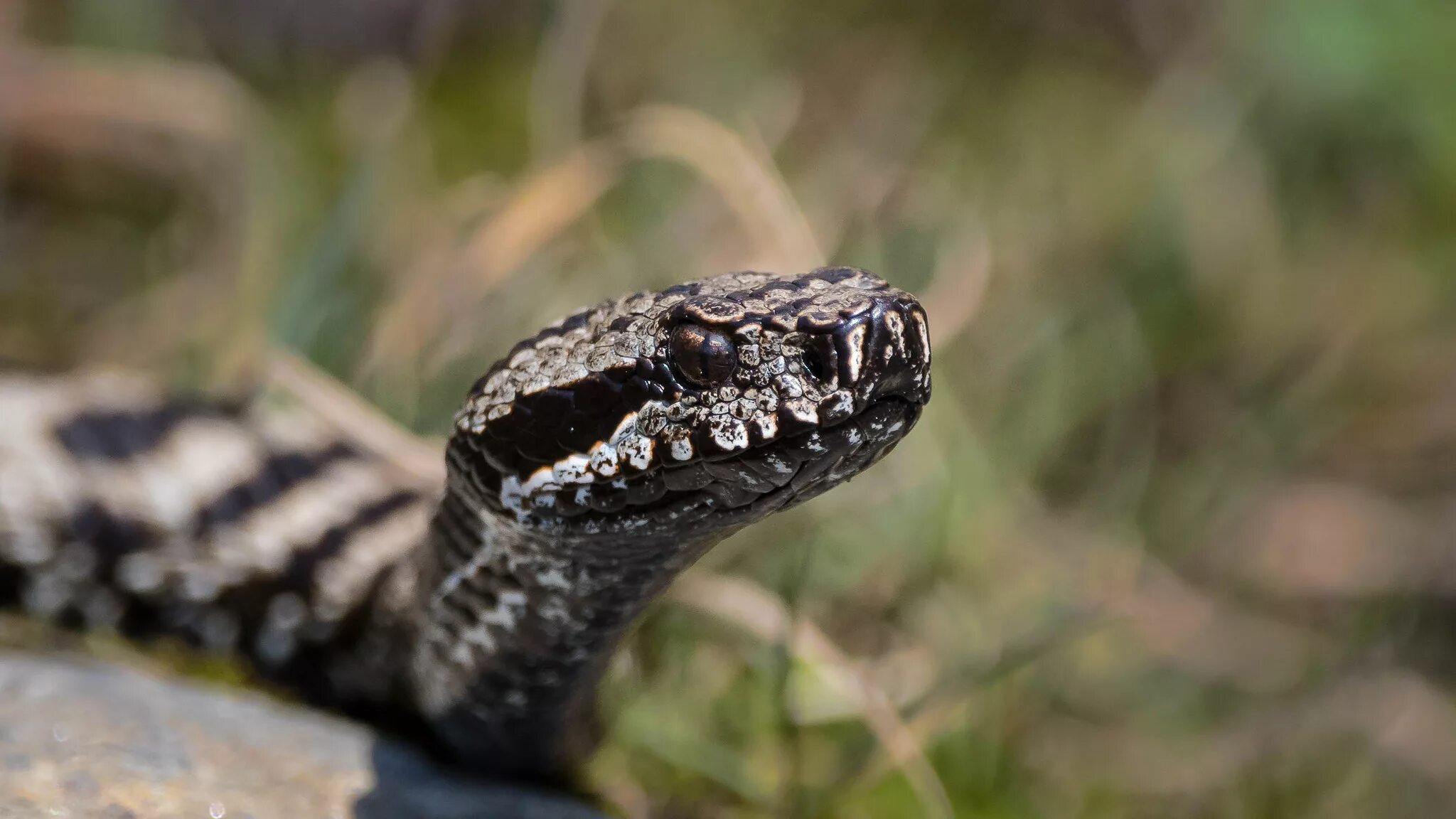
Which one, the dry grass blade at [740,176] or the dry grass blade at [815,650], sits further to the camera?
the dry grass blade at [740,176]

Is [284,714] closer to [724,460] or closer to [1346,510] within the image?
[724,460]

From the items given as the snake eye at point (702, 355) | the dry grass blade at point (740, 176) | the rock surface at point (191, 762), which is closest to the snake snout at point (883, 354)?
the snake eye at point (702, 355)

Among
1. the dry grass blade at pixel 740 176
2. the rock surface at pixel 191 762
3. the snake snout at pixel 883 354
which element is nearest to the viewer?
the snake snout at pixel 883 354

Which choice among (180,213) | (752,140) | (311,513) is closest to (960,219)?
(752,140)

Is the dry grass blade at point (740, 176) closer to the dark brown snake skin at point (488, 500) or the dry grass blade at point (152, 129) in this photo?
the dark brown snake skin at point (488, 500)

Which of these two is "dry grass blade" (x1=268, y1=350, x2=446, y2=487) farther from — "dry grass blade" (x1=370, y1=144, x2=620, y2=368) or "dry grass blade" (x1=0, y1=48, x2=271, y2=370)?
"dry grass blade" (x1=0, y1=48, x2=271, y2=370)

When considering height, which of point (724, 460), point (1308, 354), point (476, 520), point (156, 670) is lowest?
point (156, 670)

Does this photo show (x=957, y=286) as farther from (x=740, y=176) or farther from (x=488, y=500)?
(x=488, y=500)
